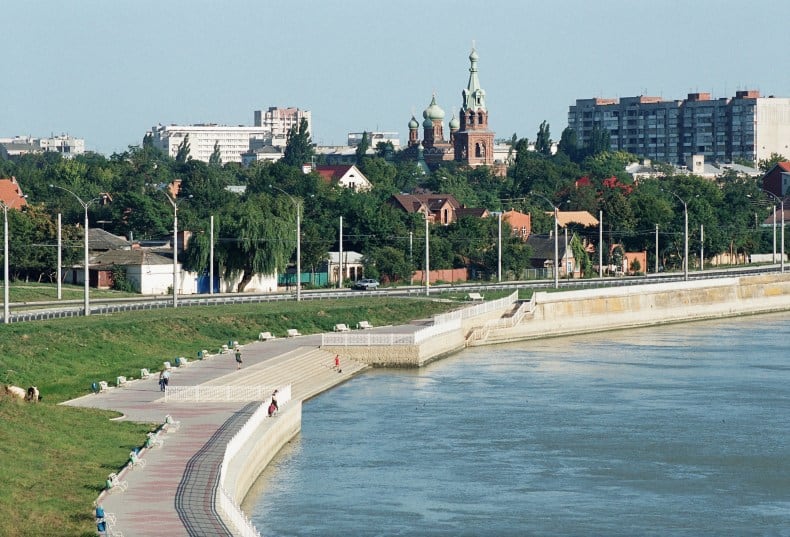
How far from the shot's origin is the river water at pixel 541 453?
43.7 metres

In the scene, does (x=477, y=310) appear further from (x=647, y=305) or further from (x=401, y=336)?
(x=647, y=305)

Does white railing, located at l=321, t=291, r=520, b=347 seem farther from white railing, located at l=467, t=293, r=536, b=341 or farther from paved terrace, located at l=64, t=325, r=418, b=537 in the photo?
white railing, located at l=467, t=293, r=536, b=341

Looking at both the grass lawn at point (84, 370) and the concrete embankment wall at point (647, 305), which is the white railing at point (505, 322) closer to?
the concrete embankment wall at point (647, 305)

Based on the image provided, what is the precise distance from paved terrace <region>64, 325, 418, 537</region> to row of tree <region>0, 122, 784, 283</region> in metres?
24.8

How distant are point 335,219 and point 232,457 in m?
82.3

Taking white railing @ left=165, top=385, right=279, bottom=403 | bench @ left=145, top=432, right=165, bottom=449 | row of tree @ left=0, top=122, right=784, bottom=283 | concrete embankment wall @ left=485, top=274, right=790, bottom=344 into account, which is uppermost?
row of tree @ left=0, top=122, right=784, bottom=283

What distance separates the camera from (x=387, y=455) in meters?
52.7

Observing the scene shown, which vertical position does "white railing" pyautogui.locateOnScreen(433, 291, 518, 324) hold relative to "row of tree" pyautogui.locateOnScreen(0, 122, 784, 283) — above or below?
below

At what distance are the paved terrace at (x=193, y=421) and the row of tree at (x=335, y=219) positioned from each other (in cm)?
2483

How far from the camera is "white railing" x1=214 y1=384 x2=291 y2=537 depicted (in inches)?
1428

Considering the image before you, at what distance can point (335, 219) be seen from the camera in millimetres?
125875

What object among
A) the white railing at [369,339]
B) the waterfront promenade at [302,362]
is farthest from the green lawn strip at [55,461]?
the white railing at [369,339]

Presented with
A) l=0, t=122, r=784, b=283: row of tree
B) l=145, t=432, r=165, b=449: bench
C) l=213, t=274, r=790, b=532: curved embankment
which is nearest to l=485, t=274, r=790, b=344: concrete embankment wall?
l=213, t=274, r=790, b=532: curved embankment

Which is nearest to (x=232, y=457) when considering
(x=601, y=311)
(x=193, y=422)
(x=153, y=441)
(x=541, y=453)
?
(x=153, y=441)
